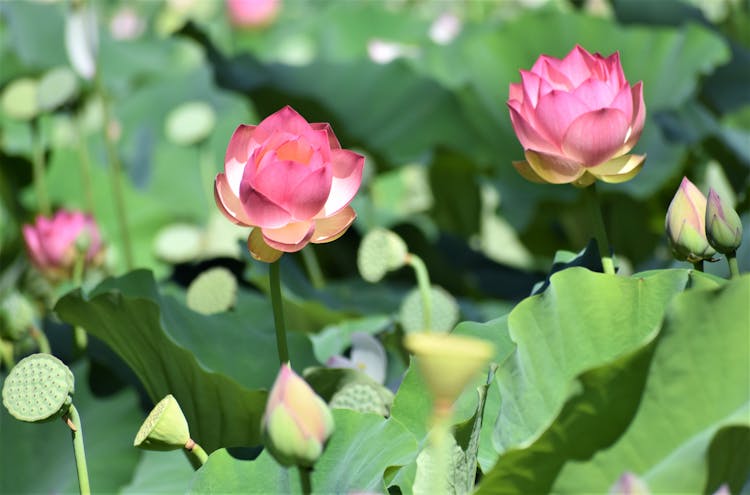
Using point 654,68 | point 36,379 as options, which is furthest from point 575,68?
point 654,68

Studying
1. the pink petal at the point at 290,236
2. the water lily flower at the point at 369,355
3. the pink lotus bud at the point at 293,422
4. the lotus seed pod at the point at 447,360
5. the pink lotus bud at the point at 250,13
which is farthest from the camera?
the pink lotus bud at the point at 250,13

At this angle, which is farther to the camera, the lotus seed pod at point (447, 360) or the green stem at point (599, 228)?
the green stem at point (599, 228)

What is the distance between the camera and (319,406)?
0.47 meters

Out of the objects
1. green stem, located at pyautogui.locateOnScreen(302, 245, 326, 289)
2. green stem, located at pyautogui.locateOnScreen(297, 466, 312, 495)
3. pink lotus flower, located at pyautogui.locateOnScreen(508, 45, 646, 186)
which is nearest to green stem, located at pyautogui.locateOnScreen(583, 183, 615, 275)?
pink lotus flower, located at pyautogui.locateOnScreen(508, 45, 646, 186)

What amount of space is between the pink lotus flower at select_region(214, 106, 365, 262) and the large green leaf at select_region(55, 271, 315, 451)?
0.51 feet

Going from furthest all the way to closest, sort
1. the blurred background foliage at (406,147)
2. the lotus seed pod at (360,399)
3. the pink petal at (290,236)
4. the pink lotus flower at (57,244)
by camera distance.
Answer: the blurred background foliage at (406,147) → the pink lotus flower at (57,244) → the lotus seed pod at (360,399) → the pink petal at (290,236)

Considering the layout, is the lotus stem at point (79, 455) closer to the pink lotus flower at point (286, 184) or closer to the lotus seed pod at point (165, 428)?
the lotus seed pod at point (165, 428)

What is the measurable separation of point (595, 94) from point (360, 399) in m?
0.25

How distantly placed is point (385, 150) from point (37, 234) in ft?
1.95

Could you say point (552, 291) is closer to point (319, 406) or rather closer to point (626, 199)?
point (319, 406)

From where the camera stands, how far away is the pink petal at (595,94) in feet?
2.02

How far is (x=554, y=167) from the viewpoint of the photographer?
0.62 meters

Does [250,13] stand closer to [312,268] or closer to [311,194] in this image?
[312,268]

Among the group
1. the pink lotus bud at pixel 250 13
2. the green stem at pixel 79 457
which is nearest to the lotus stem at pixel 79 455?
the green stem at pixel 79 457
